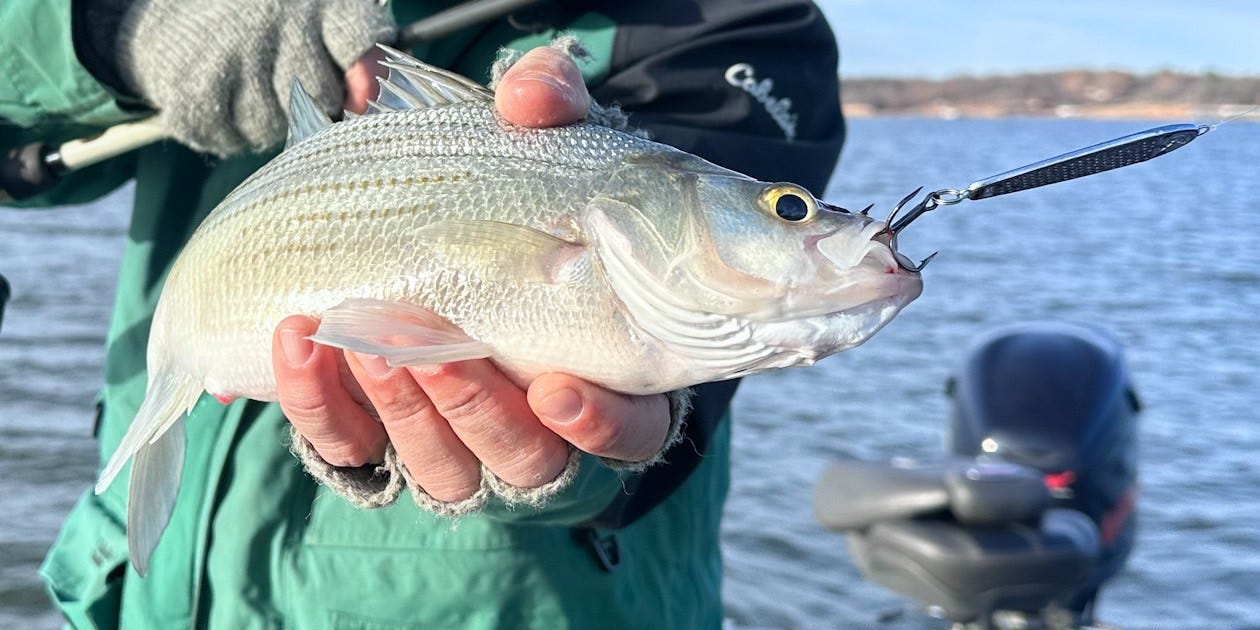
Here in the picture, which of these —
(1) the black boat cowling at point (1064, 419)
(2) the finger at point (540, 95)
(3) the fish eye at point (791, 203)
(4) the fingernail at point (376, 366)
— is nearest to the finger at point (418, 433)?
(4) the fingernail at point (376, 366)

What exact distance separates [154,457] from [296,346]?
0.53 metres

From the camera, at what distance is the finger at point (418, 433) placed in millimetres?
1732

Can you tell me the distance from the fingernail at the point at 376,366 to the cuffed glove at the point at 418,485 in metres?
0.22

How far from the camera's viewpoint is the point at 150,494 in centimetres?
200

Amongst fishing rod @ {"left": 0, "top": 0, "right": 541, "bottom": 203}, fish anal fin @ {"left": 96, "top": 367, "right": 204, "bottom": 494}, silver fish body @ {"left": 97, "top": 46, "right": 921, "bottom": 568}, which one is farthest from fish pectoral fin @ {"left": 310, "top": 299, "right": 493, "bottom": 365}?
fishing rod @ {"left": 0, "top": 0, "right": 541, "bottom": 203}

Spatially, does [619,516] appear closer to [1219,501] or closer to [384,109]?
[384,109]

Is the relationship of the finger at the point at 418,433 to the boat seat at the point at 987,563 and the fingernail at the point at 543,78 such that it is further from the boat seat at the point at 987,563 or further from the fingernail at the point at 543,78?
the boat seat at the point at 987,563

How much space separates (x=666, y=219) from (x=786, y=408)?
7.86m

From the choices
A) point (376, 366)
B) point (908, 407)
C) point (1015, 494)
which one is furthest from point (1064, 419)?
point (908, 407)

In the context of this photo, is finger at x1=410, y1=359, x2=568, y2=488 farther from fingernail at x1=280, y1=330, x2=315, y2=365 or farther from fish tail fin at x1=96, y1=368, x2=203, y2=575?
fish tail fin at x1=96, y1=368, x2=203, y2=575

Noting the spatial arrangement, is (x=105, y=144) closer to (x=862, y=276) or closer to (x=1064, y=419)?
(x=862, y=276)

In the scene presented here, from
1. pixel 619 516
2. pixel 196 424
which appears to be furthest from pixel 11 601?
pixel 619 516

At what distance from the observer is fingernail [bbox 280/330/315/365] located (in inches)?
66.1

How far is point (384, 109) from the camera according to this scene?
6.20ft
